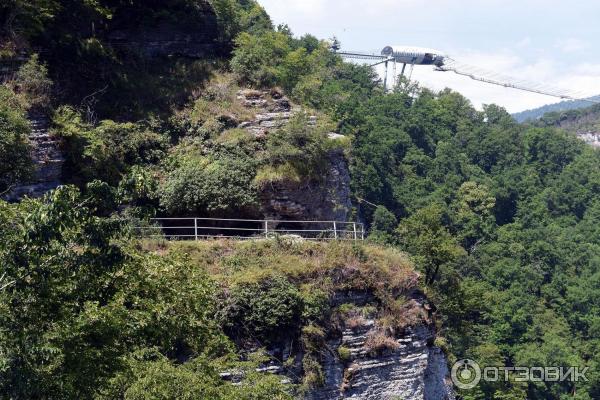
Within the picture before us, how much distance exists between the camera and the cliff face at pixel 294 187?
78.2 ft

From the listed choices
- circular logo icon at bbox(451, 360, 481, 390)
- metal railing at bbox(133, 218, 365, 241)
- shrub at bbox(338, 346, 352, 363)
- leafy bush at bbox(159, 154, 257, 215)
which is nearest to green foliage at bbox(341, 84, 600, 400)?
circular logo icon at bbox(451, 360, 481, 390)

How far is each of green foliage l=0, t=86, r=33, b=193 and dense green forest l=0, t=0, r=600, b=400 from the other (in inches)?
1.8

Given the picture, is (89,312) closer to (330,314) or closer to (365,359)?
(330,314)

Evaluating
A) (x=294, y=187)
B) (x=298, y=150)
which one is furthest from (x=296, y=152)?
(x=294, y=187)

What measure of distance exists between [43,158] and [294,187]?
25.1 ft

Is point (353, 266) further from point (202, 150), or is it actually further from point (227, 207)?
point (202, 150)

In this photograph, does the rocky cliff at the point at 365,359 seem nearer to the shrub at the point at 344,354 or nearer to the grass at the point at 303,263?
the shrub at the point at 344,354

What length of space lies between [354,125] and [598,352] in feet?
84.1

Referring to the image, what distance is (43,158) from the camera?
71.2 feet

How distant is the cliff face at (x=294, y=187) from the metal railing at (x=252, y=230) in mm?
265

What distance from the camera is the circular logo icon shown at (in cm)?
3634

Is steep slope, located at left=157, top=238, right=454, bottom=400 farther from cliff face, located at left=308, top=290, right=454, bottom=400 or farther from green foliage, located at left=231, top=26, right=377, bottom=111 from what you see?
green foliage, located at left=231, top=26, right=377, bottom=111

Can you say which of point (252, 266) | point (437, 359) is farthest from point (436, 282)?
point (252, 266)

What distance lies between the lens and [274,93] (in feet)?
90.2
